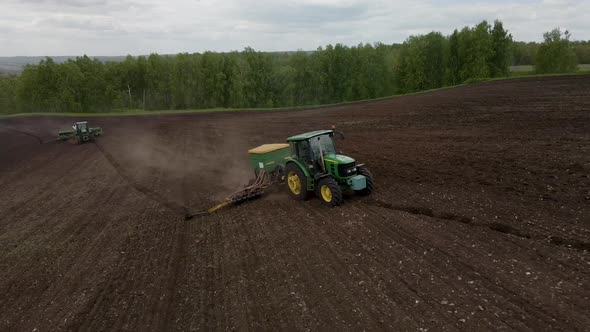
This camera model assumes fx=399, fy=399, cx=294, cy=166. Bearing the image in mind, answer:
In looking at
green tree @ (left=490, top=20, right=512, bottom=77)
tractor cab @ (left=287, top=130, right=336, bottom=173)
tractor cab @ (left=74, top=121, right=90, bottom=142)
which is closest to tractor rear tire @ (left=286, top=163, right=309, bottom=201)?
tractor cab @ (left=287, top=130, right=336, bottom=173)

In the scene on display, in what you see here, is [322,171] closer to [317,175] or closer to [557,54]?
[317,175]

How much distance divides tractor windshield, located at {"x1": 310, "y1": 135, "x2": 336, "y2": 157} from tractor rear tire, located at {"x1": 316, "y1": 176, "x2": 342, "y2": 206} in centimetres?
100

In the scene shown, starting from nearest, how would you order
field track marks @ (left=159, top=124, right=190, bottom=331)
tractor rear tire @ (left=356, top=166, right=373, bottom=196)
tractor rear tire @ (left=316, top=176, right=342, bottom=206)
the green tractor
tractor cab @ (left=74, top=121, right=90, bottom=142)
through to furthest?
field track marks @ (left=159, top=124, right=190, bottom=331)
tractor rear tire @ (left=316, top=176, right=342, bottom=206)
the green tractor
tractor rear tire @ (left=356, top=166, right=373, bottom=196)
tractor cab @ (left=74, top=121, right=90, bottom=142)

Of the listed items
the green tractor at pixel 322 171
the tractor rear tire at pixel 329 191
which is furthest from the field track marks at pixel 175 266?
the tractor rear tire at pixel 329 191

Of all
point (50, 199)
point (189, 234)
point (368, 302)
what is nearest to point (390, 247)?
point (368, 302)

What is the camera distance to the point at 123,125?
40812 mm

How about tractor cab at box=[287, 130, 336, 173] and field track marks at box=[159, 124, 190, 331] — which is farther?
tractor cab at box=[287, 130, 336, 173]

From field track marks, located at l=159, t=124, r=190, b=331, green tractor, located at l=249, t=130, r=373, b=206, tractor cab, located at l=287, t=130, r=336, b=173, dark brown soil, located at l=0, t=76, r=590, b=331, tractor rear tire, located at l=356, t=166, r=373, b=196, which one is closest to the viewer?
dark brown soil, located at l=0, t=76, r=590, b=331

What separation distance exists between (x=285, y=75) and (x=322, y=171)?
52800mm

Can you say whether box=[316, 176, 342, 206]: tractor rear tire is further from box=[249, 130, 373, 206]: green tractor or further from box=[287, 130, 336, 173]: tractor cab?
box=[287, 130, 336, 173]: tractor cab

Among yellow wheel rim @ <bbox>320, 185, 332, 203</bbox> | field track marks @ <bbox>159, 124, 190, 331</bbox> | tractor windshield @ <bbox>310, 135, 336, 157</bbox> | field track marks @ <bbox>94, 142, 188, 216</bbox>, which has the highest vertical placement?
tractor windshield @ <bbox>310, 135, 336, 157</bbox>

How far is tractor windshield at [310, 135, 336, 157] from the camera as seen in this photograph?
1278cm

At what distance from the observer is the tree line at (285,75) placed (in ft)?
196

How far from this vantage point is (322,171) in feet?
41.9
